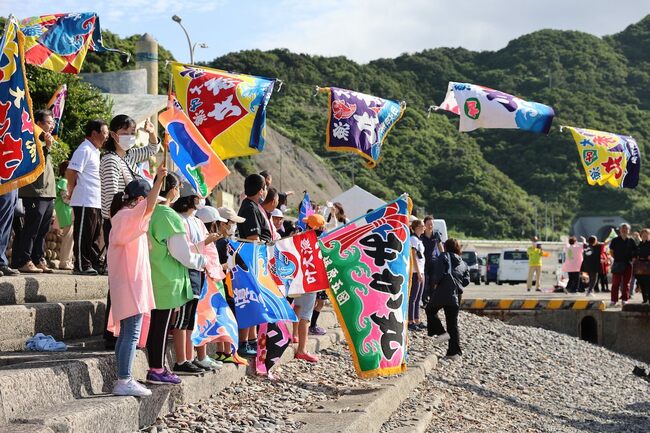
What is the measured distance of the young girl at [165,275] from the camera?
6719 mm

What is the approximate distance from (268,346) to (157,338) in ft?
6.70

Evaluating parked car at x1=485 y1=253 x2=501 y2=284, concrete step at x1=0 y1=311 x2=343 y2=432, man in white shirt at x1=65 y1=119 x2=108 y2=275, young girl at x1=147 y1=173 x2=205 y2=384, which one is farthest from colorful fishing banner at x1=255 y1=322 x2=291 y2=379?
parked car at x1=485 y1=253 x2=501 y2=284

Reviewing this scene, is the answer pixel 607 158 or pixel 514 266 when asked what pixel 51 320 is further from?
pixel 514 266

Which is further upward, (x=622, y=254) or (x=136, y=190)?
(x=136, y=190)

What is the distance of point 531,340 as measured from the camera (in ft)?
61.1

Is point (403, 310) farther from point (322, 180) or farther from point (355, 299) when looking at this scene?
point (322, 180)

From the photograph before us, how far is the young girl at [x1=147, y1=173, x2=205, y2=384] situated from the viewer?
6719 millimetres

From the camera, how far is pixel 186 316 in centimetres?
725

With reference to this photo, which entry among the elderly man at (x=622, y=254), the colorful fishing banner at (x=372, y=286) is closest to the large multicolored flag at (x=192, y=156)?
the colorful fishing banner at (x=372, y=286)

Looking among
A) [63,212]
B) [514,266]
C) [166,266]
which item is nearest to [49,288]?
[166,266]

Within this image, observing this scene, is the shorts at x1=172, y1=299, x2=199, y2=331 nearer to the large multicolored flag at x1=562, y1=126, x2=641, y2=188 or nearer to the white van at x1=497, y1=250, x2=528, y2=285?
the large multicolored flag at x1=562, y1=126, x2=641, y2=188

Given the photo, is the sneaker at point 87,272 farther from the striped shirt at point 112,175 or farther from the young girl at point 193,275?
the young girl at point 193,275

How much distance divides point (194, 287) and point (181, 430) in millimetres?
1350

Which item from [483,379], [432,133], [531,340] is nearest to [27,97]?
[483,379]
